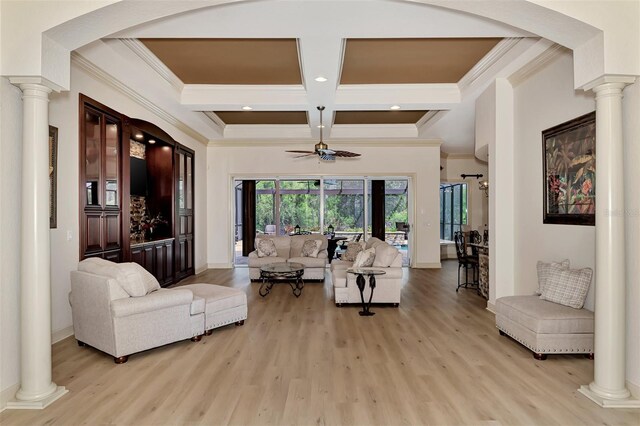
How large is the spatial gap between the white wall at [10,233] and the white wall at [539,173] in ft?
16.7

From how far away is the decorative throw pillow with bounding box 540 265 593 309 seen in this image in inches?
141

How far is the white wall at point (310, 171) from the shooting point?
9.22m

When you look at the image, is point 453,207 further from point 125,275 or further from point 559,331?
point 125,275

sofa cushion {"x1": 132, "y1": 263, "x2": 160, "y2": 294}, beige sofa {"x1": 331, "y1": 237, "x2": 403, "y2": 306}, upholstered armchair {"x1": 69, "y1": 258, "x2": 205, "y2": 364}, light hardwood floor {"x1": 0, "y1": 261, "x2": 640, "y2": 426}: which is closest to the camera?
light hardwood floor {"x1": 0, "y1": 261, "x2": 640, "y2": 426}

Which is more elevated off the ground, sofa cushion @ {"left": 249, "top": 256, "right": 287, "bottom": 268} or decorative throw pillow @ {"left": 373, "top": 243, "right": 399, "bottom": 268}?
decorative throw pillow @ {"left": 373, "top": 243, "right": 399, "bottom": 268}

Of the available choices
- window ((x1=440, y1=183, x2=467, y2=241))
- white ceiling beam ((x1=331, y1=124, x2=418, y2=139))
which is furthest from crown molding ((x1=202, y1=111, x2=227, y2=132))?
window ((x1=440, y1=183, x2=467, y2=241))

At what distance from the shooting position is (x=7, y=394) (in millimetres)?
2693

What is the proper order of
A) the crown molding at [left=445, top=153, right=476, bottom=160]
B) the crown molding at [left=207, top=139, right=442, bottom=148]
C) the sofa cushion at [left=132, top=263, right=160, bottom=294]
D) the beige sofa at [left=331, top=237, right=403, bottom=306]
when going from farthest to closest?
the crown molding at [left=445, top=153, right=476, bottom=160] → the crown molding at [left=207, top=139, right=442, bottom=148] → the beige sofa at [left=331, top=237, right=403, bottom=306] → the sofa cushion at [left=132, top=263, right=160, bottom=294]

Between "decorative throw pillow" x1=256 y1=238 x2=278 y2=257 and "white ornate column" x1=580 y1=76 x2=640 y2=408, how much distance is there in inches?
229

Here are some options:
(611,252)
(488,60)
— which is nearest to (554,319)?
(611,252)

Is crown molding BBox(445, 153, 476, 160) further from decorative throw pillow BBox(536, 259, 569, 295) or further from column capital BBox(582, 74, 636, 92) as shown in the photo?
column capital BBox(582, 74, 636, 92)

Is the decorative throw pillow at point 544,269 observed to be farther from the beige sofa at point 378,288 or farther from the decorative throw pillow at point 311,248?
the decorative throw pillow at point 311,248

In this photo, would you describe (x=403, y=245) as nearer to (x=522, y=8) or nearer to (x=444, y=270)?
(x=444, y=270)

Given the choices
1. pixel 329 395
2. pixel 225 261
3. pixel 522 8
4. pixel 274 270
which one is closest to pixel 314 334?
pixel 329 395
